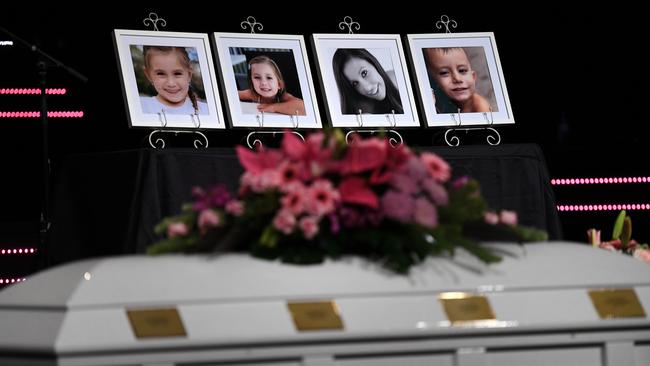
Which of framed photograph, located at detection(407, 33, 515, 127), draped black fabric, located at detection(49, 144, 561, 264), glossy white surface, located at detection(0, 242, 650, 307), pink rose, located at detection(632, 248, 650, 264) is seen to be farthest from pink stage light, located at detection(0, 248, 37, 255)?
glossy white surface, located at detection(0, 242, 650, 307)

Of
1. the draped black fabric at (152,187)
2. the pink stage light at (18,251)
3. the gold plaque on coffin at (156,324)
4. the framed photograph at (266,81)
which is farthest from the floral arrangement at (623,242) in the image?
the pink stage light at (18,251)

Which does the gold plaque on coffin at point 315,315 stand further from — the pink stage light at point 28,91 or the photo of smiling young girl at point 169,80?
the pink stage light at point 28,91

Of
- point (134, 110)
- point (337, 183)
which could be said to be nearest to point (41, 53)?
point (134, 110)

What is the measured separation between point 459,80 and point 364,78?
447 mm

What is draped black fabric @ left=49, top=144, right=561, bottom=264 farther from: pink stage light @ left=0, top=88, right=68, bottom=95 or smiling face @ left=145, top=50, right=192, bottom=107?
pink stage light @ left=0, top=88, right=68, bottom=95

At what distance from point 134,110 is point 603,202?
2703mm

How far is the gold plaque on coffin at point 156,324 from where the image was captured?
184 centimetres

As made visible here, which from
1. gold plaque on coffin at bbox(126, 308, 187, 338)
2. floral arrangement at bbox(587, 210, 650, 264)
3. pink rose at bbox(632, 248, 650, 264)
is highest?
gold plaque on coffin at bbox(126, 308, 187, 338)

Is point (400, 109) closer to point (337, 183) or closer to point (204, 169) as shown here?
point (204, 169)

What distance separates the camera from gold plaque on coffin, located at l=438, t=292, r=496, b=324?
1.95 meters

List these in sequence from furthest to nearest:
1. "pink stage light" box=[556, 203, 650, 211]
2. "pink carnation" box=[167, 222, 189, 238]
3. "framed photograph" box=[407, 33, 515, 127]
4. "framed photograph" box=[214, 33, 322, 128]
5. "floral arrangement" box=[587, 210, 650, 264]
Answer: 1. "pink stage light" box=[556, 203, 650, 211]
2. "framed photograph" box=[407, 33, 515, 127]
3. "framed photograph" box=[214, 33, 322, 128]
4. "floral arrangement" box=[587, 210, 650, 264]
5. "pink carnation" box=[167, 222, 189, 238]

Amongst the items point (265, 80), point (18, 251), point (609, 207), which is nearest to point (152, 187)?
point (265, 80)

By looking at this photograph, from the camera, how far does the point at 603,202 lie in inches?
241

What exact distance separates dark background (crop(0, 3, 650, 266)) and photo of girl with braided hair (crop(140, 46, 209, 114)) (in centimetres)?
101
